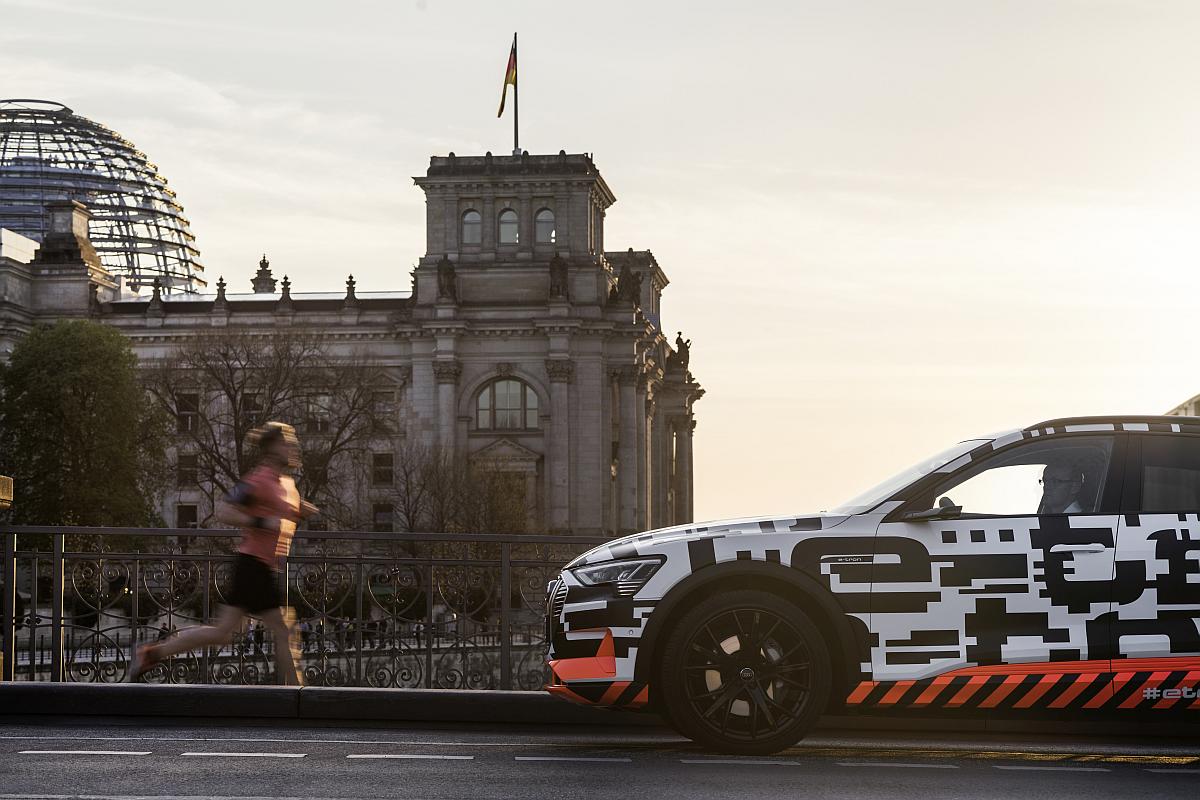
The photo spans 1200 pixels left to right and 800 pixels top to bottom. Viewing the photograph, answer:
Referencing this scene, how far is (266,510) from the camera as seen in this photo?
38.4 ft

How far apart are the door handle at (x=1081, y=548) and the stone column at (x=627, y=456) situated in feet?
301

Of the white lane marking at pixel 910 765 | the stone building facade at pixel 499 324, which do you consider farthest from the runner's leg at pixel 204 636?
the stone building facade at pixel 499 324

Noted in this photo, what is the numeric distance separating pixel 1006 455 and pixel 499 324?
87.7 metres

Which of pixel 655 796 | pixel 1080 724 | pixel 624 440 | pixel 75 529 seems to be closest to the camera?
pixel 655 796

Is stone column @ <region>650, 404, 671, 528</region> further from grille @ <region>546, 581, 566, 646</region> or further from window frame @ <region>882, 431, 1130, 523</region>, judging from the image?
window frame @ <region>882, 431, 1130, 523</region>

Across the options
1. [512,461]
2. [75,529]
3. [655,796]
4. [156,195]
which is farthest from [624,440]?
[655,796]

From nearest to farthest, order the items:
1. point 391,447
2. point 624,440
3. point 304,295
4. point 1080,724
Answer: point 1080,724 < point 391,447 < point 624,440 < point 304,295

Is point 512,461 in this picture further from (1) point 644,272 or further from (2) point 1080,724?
(2) point 1080,724

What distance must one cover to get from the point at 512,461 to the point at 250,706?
84598 mm

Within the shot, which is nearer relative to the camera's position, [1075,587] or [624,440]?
[1075,587]

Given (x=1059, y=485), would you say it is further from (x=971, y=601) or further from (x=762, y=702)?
(x=762, y=702)

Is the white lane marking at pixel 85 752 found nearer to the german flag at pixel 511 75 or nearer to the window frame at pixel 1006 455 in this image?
the window frame at pixel 1006 455

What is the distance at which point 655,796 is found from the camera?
28.8 ft

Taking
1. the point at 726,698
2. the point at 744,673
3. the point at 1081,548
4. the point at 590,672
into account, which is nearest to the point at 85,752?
the point at 590,672
